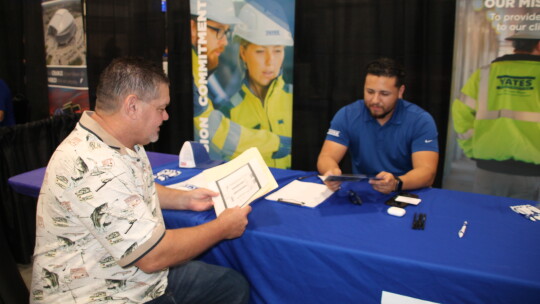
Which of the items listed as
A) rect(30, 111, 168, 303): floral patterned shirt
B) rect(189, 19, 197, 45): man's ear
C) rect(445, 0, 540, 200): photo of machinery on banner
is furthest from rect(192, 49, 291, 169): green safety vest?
rect(30, 111, 168, 303): floral patterned shirt

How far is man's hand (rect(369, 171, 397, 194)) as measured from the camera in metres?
1.77

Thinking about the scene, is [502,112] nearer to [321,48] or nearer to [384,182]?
[321,48]

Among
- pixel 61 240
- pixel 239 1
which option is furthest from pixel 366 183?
pixel 239 1

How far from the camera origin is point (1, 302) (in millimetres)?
1023

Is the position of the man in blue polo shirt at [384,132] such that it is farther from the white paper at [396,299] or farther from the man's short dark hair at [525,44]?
the man's short dark hair at [525,44]

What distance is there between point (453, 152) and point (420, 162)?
1100 mm

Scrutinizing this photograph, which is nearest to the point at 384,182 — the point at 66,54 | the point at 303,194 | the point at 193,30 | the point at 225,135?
the point at 303,194

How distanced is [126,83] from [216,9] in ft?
9.04

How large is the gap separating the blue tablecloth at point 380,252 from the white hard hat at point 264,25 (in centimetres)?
214

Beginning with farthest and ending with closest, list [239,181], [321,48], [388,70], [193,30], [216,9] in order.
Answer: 1. [193,30]
2. [216,9]
3. [321,48]
4. [388,70]
5. [239,181]

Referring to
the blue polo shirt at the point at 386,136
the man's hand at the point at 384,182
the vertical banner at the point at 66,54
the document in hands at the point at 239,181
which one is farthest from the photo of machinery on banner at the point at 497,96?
the vertical banner at the point at 66,54

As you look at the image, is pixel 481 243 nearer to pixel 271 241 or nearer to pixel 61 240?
pixel 271 241

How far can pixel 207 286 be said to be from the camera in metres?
1.51

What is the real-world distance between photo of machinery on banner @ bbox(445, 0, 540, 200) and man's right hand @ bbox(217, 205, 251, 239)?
215cm
